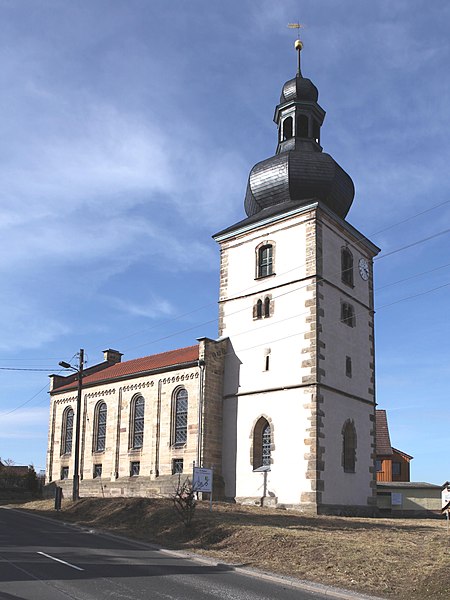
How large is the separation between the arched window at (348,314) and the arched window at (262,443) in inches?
276

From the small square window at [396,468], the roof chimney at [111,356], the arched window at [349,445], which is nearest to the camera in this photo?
the arched window at [349,445]

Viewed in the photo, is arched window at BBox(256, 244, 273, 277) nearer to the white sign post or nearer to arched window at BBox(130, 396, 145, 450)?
arched window at BBox(130, 396, 145, 450)

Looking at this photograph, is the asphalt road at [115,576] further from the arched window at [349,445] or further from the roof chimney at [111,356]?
the roof chimney at [111,356]

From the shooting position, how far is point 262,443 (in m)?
32.9

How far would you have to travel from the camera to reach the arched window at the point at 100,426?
41750mm

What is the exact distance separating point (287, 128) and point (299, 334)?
44.2 feet

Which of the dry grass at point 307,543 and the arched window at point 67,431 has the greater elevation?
the arched window at point 67,431

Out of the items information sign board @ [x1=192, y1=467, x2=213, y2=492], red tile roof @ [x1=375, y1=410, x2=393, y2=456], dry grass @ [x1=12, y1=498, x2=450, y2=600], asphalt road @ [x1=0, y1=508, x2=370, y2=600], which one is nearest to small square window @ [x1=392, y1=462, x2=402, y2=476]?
red tile roof @ [x1=375, y1=410, x2=393, y2=456]

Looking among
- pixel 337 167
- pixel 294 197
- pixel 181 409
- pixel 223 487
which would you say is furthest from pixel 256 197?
pixel 223 487

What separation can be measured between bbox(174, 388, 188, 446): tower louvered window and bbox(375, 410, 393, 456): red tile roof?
23804 mm

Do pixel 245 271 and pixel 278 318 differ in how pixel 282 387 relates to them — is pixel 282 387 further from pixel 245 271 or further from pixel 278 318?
pixel 245 271

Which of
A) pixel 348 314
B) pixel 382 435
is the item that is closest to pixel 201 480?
pixel 348 314

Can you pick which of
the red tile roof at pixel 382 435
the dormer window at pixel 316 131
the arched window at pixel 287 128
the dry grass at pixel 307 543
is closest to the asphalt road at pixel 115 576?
the dry grass at pixel 307 543

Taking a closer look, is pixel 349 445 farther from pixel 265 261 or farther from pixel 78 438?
pixel 78 438
